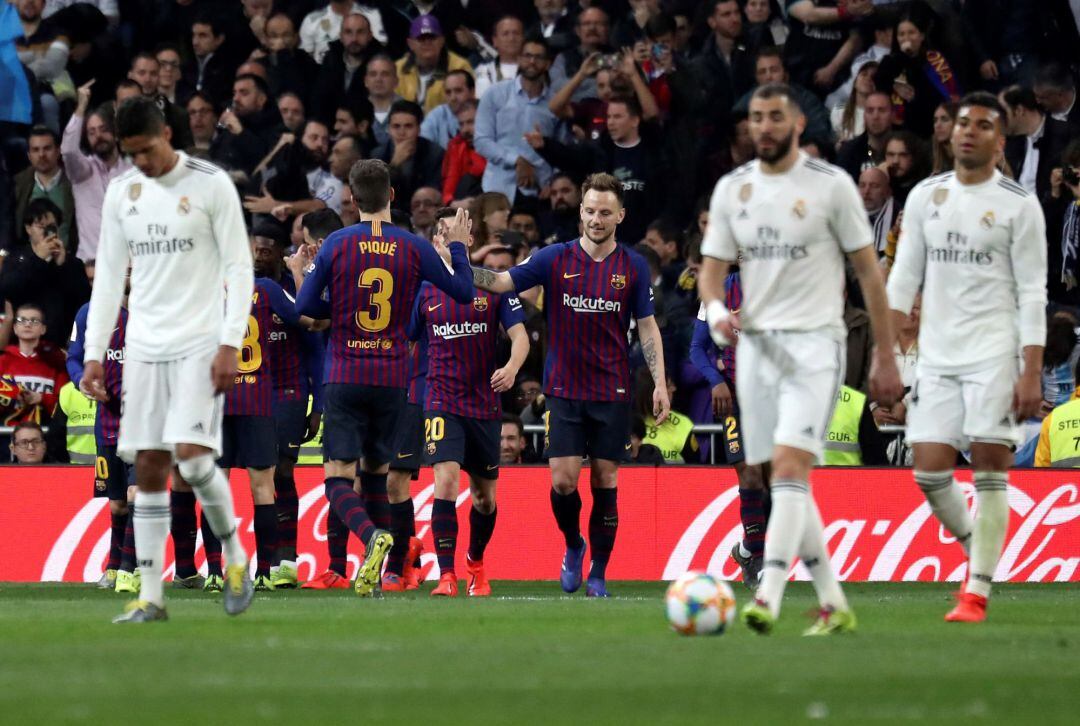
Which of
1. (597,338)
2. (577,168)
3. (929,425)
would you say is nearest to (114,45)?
(577,168)

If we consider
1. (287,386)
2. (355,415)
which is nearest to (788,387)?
(355,415)

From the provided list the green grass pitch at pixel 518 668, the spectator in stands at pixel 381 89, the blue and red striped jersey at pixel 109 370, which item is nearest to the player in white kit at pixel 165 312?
the green grass pitch at pixel 518 668

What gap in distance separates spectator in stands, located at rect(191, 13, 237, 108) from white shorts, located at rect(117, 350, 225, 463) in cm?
1290

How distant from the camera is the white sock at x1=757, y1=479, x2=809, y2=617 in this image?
27.6 feet

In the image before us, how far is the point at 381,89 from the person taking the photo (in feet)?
67.9

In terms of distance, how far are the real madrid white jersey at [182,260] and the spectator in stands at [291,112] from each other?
36.9ft

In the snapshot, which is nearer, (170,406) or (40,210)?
(170,406)

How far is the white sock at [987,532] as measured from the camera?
973 centimetres

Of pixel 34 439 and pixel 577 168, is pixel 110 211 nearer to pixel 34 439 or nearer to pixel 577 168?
pixel 34 439

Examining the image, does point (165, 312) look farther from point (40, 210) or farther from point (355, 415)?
point (40, 210)

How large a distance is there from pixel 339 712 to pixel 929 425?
15.7ft

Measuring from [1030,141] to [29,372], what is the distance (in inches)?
362

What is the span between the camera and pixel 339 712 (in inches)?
230

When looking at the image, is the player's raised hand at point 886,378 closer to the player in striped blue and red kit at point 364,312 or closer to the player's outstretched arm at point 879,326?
the player's outstretched arm at point 879,326
